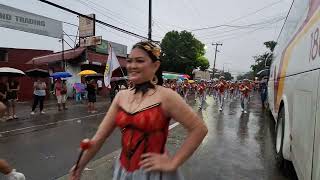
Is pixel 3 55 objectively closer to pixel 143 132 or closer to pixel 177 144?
pixel 177 144

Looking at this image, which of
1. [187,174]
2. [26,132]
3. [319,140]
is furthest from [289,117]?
[26,132]

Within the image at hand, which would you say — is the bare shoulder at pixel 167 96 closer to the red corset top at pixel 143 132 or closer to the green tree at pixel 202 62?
the red corset top at pixel 143 132

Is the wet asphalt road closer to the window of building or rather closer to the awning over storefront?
the awning over storefront

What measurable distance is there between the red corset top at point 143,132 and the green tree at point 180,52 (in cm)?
5945

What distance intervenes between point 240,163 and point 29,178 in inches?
154

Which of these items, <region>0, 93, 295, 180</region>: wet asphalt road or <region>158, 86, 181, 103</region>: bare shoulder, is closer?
<region>158, 86, 181, 103</region>: bare shoulder

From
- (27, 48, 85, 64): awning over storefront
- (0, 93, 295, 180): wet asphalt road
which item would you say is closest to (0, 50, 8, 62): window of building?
(27, 48, 85, 64): awning over storefront

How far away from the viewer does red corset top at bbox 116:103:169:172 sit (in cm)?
219

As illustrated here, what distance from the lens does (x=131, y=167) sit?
7.45 feet

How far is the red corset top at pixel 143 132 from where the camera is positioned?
219 centimetres

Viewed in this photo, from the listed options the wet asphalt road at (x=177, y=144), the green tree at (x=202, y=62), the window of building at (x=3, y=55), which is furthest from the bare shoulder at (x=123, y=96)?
the green tree at (x=202, y=62)

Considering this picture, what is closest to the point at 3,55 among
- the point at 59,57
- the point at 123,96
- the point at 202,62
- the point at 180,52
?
the point at 59,57

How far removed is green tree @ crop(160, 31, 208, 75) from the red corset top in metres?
59.4

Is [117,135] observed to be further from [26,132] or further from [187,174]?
[187,174]
